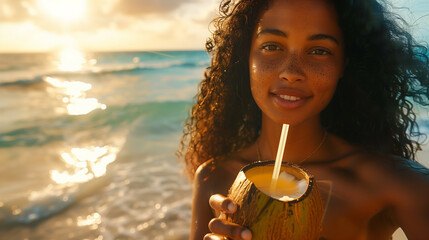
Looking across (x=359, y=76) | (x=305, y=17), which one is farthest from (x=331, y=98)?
(x=305, y=17)

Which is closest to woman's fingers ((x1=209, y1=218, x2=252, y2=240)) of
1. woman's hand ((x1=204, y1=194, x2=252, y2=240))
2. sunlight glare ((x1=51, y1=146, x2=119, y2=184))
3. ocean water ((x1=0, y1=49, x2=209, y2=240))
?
woman's hand ((x1=204, y1=194, x2=252, y2=240))

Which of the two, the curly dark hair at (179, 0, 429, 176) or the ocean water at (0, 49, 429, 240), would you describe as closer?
the curly dark hair at (179, 0, 429, 176)

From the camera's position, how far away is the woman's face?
178 centimetres

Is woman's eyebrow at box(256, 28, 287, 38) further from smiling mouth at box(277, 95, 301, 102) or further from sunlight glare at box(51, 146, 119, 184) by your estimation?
sunlight glare at box(51, 146, 119, 184)

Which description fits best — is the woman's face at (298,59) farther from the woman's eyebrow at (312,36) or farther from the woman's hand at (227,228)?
the woman's hand at (227,228)

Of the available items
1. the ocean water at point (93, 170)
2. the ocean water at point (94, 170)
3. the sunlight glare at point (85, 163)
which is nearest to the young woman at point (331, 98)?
the ocean water at point (93, 170)

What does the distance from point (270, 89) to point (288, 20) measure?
0.34 metres

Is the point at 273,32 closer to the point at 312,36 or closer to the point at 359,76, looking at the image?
the point at 312,36

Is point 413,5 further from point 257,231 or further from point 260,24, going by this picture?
point 257,231

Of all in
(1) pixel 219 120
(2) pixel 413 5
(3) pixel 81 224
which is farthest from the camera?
(3) pixel 81 224

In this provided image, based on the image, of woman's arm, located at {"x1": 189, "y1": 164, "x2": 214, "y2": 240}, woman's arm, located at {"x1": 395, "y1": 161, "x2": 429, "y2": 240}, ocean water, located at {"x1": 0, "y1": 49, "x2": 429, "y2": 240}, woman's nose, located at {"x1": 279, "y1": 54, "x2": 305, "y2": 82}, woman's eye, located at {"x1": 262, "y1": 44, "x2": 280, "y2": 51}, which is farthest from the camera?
ocean water, located at {"x1": 0, "y1": 49, "x2": 429, "y2": 240}

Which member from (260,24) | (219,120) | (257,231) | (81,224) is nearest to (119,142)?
(81,224)

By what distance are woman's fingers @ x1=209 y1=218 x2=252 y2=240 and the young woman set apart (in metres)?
0.08

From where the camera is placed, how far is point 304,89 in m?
1.77
